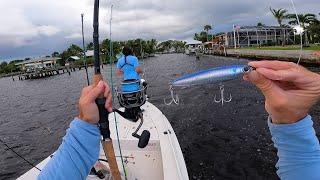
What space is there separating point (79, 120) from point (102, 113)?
171 millimetres

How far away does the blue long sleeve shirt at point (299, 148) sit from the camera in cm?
183

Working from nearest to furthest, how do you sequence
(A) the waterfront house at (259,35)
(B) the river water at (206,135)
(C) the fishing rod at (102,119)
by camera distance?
(C) the fishing rod at (102,119) → (B) the river water at (206,135) → (A) the waterfront house at (259,35)

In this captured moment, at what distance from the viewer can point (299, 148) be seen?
73.0 inches

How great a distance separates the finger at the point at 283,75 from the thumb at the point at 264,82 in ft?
0.10

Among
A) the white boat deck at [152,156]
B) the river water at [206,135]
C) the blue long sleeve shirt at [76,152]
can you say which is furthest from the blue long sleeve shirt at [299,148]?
the river water at [206,135]

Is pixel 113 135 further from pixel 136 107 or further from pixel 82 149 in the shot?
pixel 82 149

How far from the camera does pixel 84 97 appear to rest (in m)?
2.37

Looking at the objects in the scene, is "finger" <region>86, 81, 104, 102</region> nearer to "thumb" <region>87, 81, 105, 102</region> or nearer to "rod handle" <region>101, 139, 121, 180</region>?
"thumb" <region>87, 81, 105, 102</region>

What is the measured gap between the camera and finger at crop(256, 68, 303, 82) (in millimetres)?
1692

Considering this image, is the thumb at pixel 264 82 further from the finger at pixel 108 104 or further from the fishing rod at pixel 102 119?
the fishing rod at pixel 102 119

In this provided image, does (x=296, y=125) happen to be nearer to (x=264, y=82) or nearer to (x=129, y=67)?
(x=264, y=82)

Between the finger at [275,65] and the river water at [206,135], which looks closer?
the finger at [275,65]

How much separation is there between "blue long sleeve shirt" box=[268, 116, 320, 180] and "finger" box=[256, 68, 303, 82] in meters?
0.27

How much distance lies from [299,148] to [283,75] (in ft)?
1.44
